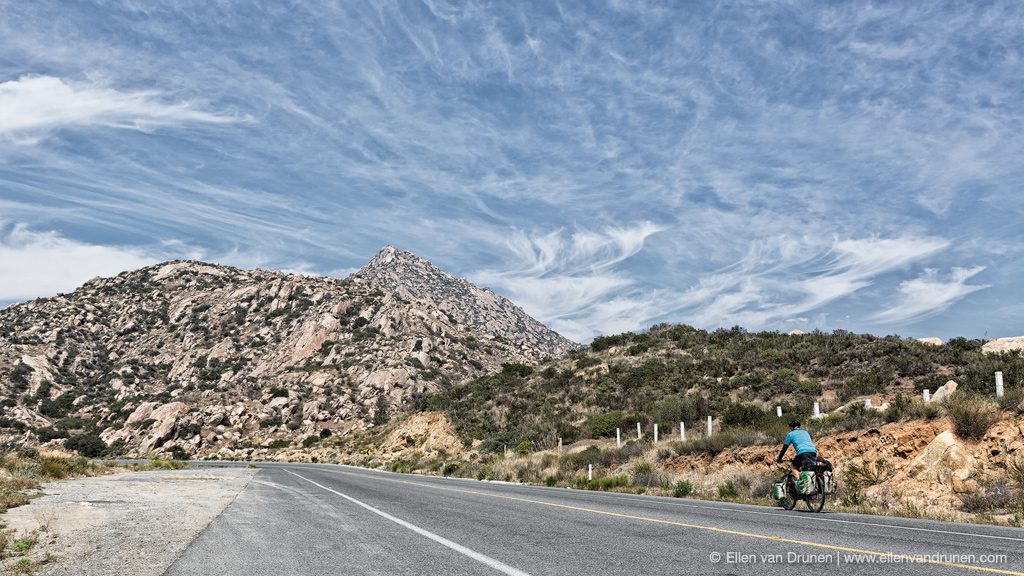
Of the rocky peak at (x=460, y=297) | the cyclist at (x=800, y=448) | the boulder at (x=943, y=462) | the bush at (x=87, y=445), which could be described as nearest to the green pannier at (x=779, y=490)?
the cyclist at (x=800, y=448)

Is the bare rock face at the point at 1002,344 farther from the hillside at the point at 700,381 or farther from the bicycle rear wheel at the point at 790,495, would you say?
the bicycle rear wheel at the point at 790,495

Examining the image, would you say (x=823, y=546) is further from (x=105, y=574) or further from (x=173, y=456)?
(x=173, y=456)

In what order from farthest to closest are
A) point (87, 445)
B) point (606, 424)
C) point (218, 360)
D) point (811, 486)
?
point (218, 360)
point (87, 445)
point (606, 424)
point (811, 486)

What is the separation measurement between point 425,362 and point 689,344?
39.3 meters

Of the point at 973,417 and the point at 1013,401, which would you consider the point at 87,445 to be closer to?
the point at 973,417

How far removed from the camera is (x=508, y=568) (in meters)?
7.16

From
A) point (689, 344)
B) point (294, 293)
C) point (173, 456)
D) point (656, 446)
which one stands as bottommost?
point (173, 456)

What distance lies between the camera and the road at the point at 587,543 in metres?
7.21

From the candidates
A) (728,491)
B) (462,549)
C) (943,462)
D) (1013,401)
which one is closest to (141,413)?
(728,491)

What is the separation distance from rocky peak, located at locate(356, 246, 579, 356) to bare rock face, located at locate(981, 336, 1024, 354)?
4557 inches

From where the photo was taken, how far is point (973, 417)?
16.2 metres

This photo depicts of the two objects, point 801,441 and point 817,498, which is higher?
point 801,441

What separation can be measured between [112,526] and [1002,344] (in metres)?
48.2

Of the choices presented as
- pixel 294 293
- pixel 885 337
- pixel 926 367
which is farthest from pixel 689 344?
pixel 294 293
